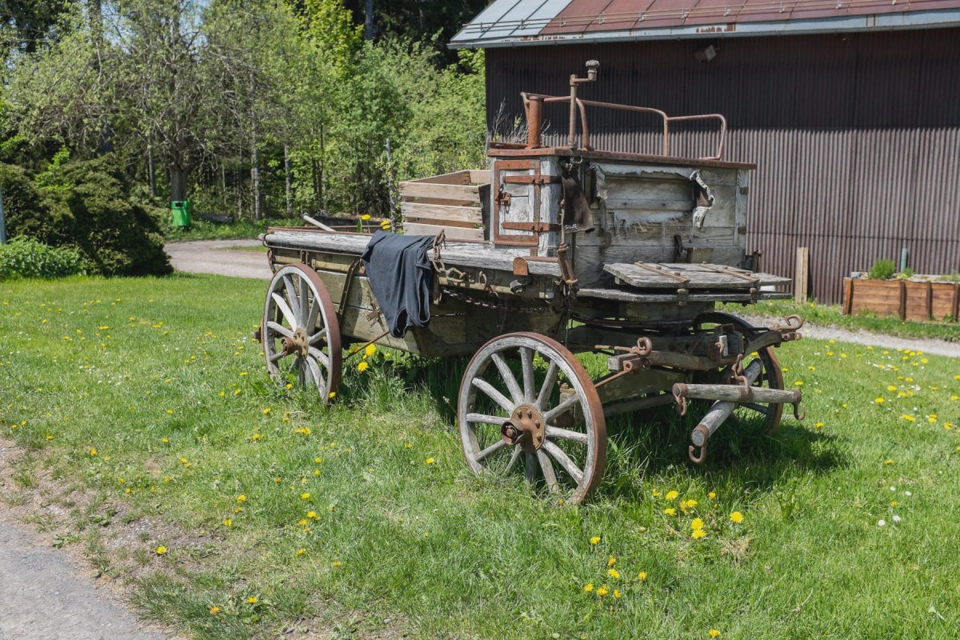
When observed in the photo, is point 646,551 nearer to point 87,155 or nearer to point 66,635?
point 66,635

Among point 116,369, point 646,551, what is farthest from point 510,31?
point 646,551

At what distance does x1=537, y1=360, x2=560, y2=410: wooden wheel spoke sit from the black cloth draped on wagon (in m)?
1.07

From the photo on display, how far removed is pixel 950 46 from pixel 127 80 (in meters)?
20.0

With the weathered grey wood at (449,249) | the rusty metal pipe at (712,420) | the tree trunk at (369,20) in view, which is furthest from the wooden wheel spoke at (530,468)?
the tree trunk at (369,20)

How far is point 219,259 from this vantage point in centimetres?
2016

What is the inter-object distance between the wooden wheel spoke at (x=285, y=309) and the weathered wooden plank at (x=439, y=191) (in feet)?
4.41

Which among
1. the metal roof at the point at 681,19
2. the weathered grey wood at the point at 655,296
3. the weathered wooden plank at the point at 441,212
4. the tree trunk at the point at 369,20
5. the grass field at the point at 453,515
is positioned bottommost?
the grass field at the point at 453,515

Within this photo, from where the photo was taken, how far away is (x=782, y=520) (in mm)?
4551

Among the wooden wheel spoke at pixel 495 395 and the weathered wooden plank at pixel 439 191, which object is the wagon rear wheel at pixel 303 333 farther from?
the wooden wheel spoke at pixel 495 395

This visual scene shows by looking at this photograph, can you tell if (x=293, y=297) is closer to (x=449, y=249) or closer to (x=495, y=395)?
(x=449, y=249)

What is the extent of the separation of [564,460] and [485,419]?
598mm

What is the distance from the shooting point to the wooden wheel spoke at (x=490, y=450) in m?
4.94

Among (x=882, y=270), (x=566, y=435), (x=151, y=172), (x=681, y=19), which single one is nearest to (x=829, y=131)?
(x=882, y=270)

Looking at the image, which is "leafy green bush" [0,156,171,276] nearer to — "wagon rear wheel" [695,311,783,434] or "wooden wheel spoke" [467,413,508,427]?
"wooden wheel spoke" [467,413,508,427]
